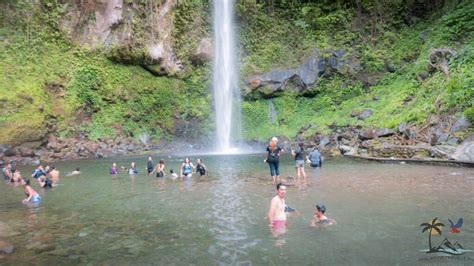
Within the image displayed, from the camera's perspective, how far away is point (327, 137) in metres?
31.5

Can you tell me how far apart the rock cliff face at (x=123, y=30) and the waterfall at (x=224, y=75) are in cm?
506

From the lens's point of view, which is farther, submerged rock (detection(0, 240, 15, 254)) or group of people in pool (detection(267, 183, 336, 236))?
group of people in pool (detection(267, 183, 336, 236))

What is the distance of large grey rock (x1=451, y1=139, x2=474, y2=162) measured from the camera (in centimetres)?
1819

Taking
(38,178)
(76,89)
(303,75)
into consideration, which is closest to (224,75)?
(303,75)

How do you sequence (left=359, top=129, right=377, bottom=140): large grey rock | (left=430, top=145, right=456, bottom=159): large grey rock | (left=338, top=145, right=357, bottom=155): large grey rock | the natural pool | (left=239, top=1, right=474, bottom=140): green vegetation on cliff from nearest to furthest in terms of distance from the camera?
the natural pool, (left=430, top=145, right=456, bottom=159): large grey rock, (left=338, top=145, right=357, bottom=155): large grey rock, (left=359, top=129, right=377, bottom=140): large grey rock, (left=239, top=1, right=474, bottom=140): green vegetation on cliff

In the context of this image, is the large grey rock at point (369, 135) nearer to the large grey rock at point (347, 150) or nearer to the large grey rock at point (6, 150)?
the large grey rock at point (347, 150)

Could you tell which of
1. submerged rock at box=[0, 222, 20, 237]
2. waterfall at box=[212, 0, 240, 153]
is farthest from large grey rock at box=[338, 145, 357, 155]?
submerged rock at box=[0, 222, 20, 237]

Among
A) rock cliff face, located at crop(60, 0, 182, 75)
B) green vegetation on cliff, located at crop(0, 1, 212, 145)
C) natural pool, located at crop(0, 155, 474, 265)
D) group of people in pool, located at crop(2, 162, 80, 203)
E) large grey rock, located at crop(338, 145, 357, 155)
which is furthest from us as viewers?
rock cliff face, located at crop(60, 0, 182, 75)

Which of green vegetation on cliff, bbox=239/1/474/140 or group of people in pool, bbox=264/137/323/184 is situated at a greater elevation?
green vegetation on cliff, bbox=239/1/474/140

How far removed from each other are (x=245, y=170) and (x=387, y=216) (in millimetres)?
11031

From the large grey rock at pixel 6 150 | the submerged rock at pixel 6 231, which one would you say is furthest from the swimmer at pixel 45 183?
the large grey rock at pixel 6 150

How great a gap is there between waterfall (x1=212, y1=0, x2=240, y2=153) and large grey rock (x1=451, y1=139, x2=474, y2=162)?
67.6 ft

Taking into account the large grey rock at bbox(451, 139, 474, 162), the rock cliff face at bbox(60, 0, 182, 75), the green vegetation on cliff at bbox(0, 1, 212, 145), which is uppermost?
the rock cliff face at bbox(60, 0, 182, 75)

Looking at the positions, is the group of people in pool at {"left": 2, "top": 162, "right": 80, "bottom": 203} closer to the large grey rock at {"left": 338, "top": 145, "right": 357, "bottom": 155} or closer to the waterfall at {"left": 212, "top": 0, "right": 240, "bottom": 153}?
the large grey rock at {"left": 338, "top": 145, "right": 357, "bottom": 155}
